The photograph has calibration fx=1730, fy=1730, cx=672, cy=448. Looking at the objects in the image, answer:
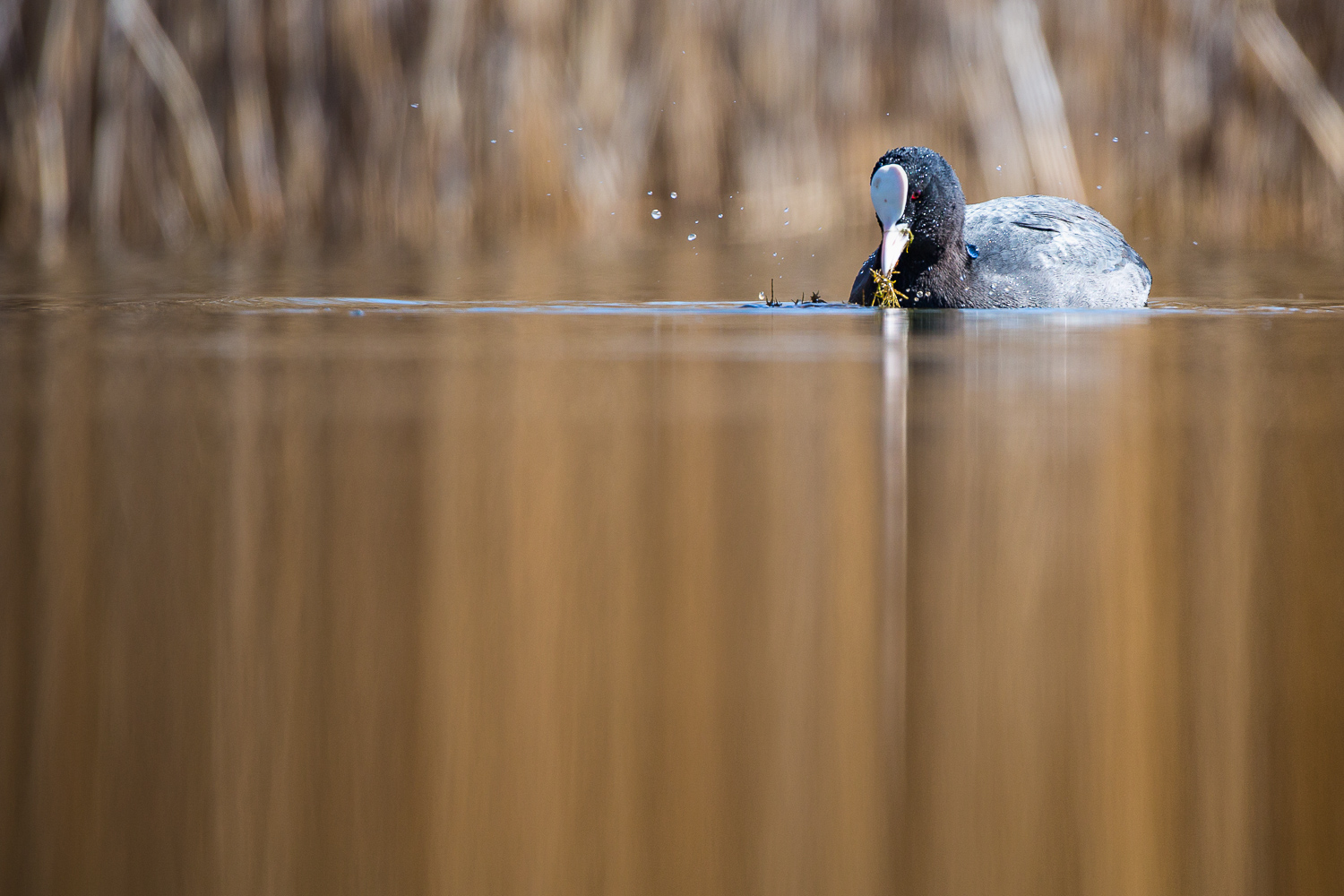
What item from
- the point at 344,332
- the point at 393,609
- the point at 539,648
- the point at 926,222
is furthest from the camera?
the point at 926,222

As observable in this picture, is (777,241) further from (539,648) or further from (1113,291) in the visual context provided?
(539,648)

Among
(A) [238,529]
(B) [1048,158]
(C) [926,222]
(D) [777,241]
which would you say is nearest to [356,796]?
(A) [238,529]

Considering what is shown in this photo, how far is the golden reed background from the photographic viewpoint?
8.45 metres

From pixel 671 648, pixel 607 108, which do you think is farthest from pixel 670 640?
pixel 607 108

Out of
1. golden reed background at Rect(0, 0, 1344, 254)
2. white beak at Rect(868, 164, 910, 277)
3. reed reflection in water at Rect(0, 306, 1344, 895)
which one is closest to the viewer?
reed reflection in water at Rect(0, 306, 1344, 895)

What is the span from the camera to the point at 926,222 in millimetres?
5785

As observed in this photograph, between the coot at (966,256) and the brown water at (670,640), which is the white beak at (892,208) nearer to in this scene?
the coot at (966,256)

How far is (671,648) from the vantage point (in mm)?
1693

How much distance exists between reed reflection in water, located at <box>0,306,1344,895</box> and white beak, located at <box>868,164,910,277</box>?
252 centimetres

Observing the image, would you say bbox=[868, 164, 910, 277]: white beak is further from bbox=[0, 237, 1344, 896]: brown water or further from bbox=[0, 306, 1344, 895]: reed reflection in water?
bbox=[0, 306, 1344, 895]: reed reflection in water

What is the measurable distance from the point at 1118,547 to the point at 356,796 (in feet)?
3.60

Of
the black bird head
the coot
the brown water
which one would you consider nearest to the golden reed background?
the coot

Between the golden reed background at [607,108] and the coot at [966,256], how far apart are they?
263 centimetres

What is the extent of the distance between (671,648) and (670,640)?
29 mm
